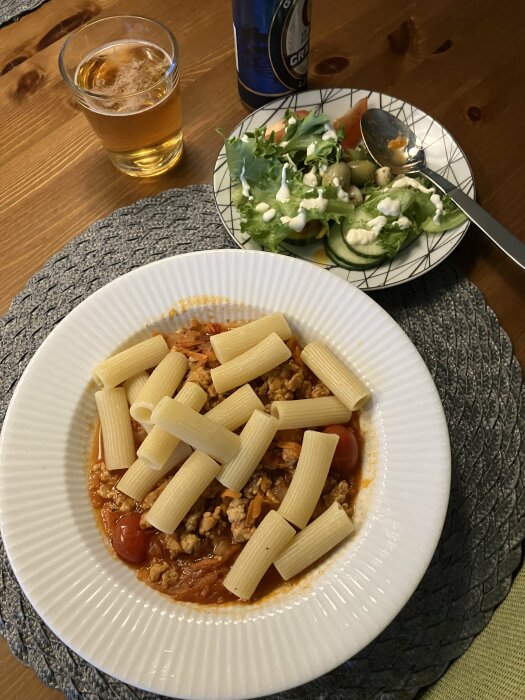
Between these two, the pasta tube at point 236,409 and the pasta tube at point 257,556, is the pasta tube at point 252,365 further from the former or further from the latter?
the pasta tube at point 257,556

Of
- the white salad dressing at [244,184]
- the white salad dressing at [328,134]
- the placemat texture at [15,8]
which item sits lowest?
the white salad dressing at [328,134]

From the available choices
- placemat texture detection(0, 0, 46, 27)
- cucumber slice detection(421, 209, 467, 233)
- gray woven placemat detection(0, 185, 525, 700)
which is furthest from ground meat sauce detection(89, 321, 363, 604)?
placemat texture detection(0, 0, 46, 27)

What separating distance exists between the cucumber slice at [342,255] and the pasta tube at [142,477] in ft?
2.61

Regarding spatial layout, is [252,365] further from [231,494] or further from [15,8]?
[15,8]

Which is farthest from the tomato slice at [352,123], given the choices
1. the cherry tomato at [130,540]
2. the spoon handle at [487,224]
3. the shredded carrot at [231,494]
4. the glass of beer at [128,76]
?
the cherry tomato at [130,540]

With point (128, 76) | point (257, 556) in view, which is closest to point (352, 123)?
point (128, 76)

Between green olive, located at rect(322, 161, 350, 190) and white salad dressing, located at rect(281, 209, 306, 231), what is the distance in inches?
6.2

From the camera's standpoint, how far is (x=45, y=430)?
1494 millimetres

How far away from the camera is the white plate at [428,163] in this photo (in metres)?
1.88

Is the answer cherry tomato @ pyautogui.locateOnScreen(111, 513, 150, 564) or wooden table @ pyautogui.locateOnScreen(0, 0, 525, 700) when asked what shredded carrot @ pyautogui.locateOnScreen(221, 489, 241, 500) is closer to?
cherry tomato @ pyautogui.locateOnScreen(111, 513, 150, 564)

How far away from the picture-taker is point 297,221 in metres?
1.86

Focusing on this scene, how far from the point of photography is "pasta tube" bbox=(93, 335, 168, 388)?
1.57 metres

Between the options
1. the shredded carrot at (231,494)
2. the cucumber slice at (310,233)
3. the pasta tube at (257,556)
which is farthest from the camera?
the cucumber slice at (310,233)

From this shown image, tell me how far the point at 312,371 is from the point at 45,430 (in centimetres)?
74
